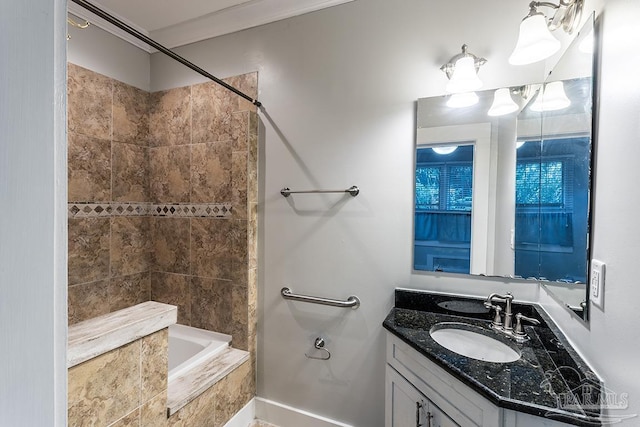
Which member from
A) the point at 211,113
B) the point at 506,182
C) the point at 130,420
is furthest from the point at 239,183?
the point at 506,182

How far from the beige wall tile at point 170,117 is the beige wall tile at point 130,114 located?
1.8 inches

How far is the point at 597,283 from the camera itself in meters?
0.89

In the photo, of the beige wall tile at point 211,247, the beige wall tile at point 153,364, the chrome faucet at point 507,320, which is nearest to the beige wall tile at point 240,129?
the beige wall tile at point 211,247

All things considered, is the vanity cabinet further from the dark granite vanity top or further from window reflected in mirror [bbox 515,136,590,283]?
window reflected in mirror [bbox 515,136,590,283]

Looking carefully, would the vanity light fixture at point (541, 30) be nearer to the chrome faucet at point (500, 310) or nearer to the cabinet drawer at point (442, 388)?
the chrome faucet at point (500, 310)

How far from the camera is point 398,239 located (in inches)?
68.9

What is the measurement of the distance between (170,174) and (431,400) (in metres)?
2.31

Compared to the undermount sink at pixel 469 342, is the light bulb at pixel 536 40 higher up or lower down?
higher up

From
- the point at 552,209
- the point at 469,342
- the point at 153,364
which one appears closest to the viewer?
the point at 552,209

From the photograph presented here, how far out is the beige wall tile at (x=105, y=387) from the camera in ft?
3.50

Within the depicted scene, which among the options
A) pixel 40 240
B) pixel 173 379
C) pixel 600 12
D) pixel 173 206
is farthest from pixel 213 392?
pixel 600 12

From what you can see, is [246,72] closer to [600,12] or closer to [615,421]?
[600,12]

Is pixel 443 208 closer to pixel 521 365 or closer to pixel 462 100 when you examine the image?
pixel 462 100

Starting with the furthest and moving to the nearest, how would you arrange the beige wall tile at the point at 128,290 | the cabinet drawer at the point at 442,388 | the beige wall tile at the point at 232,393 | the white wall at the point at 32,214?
1. the beige wall tile at the point at 128,290
2. the beige wall tile at the point at 232,393
3. the cabinet drawer at the point at 442,388
4. the white wall at the point at 32,214
